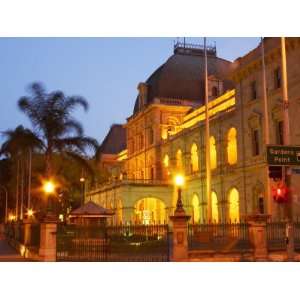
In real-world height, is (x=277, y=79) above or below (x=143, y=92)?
below

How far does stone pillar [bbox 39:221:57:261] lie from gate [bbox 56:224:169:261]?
0.72m

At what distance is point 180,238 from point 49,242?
16.6ft

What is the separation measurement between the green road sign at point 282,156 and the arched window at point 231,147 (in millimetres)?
25399

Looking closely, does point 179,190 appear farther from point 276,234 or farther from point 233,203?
point 233,203

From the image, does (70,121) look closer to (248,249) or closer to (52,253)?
(52,253)

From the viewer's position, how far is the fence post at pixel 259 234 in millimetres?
19562

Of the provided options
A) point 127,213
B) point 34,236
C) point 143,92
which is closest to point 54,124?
point 34,236

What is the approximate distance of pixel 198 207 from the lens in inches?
1839

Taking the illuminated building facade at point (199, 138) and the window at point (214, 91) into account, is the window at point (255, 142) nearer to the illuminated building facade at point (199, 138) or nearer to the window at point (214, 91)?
the illuminated building facade at point (199, 138)

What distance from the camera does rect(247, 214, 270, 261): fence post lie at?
1956 cm

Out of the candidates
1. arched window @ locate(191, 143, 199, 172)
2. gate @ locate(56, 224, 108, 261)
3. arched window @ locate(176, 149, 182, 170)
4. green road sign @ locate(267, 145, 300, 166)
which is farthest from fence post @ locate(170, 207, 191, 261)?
arched window @ locate(176, 149, 182, 170)

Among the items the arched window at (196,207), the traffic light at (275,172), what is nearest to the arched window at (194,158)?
the arched window at (196,207)

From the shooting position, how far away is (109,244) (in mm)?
21500

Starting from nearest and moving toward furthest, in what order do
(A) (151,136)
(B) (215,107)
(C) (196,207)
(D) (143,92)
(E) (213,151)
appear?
(E) (213,151), (C) (196,207), (B) (215,107), (A) (151,136), (D) (143,92)
